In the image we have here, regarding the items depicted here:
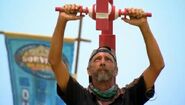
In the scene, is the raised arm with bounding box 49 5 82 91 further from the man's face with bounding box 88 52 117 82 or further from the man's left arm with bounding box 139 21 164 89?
the man's left arm with bounding box 139 21 164 89

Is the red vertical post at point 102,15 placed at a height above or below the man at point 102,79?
above

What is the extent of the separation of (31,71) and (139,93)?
1.24 meters

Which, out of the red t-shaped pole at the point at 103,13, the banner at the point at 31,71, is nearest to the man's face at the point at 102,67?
the red t-shaped pole at the point at 103,13

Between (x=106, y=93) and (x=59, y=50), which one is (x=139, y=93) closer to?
(x=106, y=93)

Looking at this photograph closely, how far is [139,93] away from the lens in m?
1.19

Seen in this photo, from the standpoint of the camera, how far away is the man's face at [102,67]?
1142 millimetres

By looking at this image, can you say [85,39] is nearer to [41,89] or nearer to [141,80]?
[41,89]

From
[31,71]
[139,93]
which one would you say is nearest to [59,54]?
[139,93]

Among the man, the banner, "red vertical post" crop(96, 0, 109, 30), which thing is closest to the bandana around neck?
the man

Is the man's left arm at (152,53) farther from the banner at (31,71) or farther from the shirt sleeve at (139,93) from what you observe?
the banner at (31,71)

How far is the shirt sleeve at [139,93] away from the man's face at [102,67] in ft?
0.28

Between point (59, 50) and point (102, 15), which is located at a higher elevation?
point (102, 15)

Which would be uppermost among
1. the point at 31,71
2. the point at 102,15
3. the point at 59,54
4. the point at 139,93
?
the point at 102,15

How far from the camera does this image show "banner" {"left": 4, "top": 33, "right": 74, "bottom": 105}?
2.22 metres
